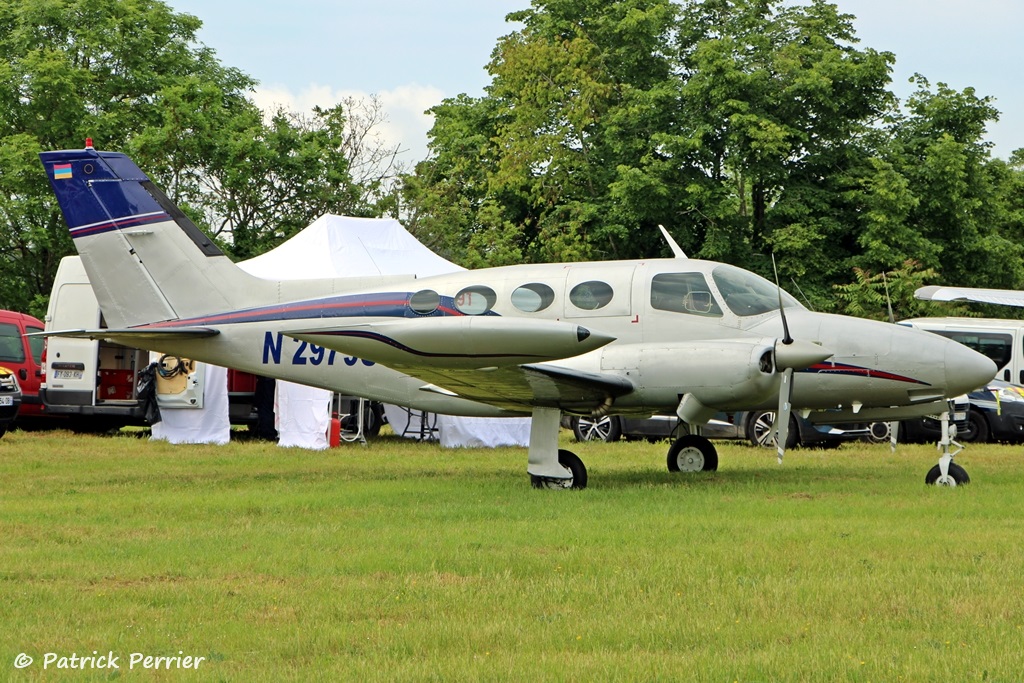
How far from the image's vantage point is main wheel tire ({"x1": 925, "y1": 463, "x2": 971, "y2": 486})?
13375 millimetres

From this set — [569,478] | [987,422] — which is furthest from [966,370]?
[987,422]

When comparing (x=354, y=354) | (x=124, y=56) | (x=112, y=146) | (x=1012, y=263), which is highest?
(x=124, y=56)

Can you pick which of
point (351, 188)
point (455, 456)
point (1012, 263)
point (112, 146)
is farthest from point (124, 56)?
point (1012, 263)

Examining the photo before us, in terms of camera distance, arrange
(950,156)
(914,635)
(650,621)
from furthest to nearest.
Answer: (950,156), (650,621), (914,635)

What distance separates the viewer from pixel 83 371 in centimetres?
2239

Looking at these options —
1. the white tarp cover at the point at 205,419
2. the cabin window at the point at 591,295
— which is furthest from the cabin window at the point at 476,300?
the white tarp cover at the point at 205,419

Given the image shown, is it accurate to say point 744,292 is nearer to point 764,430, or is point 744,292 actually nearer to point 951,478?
point 951,478

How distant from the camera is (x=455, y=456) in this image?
770 inches

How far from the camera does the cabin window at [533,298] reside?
46.9 feet

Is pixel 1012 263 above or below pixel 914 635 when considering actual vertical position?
above

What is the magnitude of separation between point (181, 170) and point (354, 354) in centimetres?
2584

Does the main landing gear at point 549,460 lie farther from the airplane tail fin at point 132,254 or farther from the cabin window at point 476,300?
the airplane tail fin at point 132,254

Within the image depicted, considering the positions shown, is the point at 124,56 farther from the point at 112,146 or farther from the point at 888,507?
the point at 888,507

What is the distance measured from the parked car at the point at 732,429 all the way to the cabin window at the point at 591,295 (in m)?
6.17
